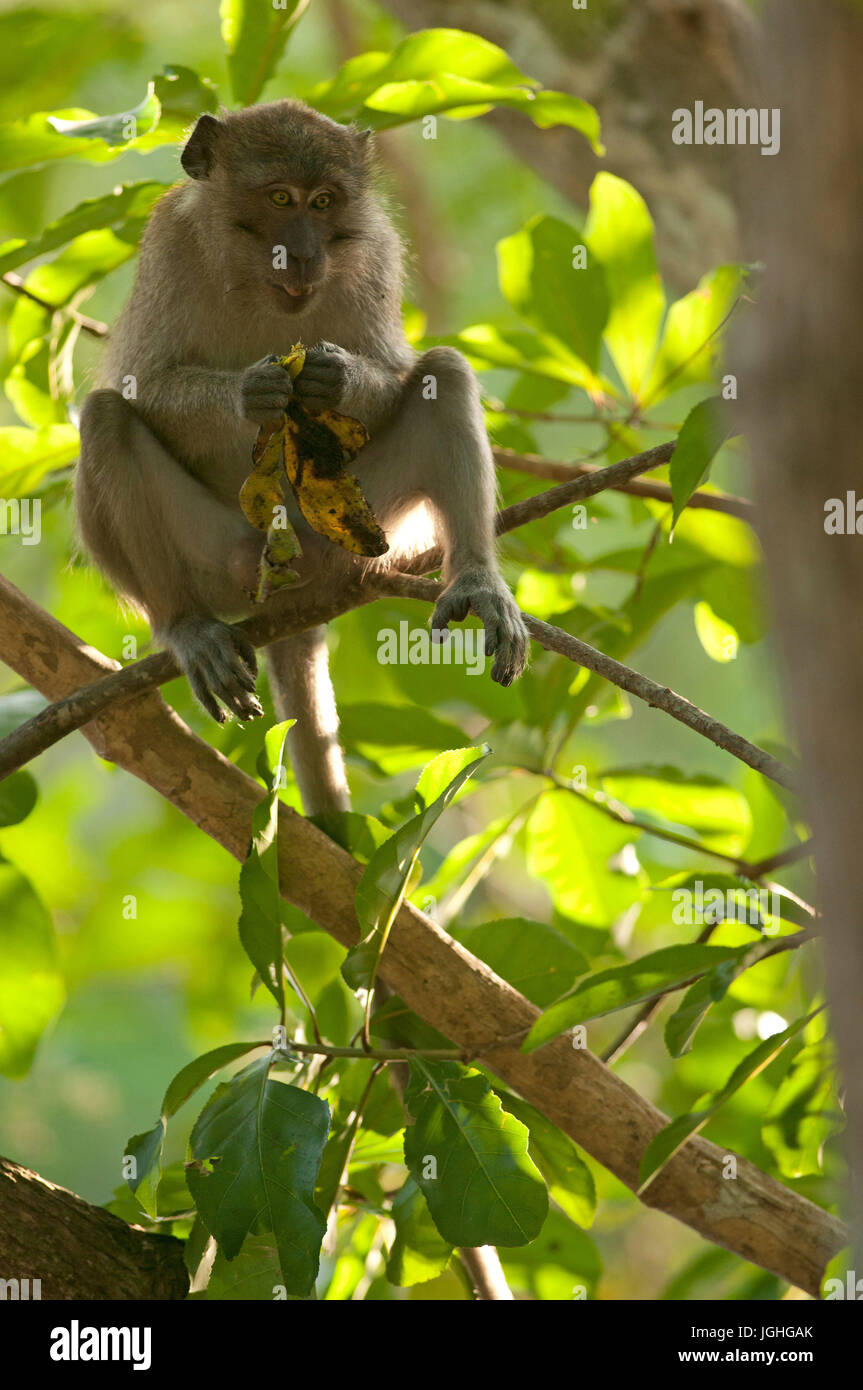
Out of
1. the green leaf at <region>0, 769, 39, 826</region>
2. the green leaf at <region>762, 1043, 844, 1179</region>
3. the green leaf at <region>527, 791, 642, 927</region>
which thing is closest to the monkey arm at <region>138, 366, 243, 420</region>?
the green leaf at <region>0, 769, 39, 826</region>

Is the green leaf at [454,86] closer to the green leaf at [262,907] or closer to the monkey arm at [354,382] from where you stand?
the monkey arm at [354,382]

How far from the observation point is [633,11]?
464 cm

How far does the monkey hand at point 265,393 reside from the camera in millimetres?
3305

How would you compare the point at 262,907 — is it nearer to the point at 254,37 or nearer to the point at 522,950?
the point at 522,950

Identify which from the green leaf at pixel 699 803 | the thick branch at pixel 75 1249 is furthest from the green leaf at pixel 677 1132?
the green leaf at pixel 699 803

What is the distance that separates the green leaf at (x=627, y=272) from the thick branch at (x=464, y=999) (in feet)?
5.92

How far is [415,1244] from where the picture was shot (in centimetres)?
279

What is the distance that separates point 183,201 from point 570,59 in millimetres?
1685

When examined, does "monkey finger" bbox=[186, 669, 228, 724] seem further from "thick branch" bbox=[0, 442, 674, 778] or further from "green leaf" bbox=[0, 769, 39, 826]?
"green leaf" bbox=[0, 769, 39, 826]

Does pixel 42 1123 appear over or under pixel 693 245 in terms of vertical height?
under

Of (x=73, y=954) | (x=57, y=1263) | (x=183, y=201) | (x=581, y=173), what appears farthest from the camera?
(x=73, y=954)

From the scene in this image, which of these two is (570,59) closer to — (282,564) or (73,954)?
(282,564)

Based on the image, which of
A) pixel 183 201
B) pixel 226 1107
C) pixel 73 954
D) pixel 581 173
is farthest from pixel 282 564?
pixel 73 954

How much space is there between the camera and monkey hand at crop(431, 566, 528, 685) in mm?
3361
